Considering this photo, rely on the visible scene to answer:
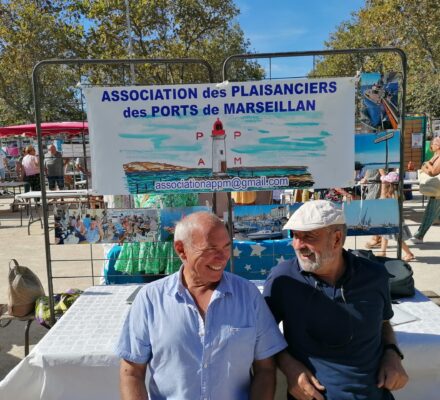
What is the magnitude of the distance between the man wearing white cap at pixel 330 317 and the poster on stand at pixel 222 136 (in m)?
1.09

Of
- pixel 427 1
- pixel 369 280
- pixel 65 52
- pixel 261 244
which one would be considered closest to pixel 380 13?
pixel 427 1

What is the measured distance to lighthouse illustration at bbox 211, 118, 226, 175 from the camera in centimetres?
279

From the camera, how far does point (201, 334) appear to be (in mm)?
1618

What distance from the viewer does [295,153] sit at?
2.85 m

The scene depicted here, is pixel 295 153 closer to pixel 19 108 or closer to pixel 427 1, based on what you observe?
pixel 427 1

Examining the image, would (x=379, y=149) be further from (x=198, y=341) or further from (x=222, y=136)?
(x=198, y=341)

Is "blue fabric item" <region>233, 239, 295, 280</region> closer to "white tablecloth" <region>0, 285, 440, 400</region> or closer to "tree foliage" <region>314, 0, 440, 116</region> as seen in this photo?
"white tablecloth" <region>0, 285, 440, 400</region>

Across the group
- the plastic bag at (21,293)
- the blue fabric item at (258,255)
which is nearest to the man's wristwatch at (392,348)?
the blue fabric item at (258,255)

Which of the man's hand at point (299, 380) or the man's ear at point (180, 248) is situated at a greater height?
the man's ear at point (180, 248)

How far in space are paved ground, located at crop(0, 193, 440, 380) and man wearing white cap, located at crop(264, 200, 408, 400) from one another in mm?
1782

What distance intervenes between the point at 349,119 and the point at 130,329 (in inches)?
Answer: 76.9

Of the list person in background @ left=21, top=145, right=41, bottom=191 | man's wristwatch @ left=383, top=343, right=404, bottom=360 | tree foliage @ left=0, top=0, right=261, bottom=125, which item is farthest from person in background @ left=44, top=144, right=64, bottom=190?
man's wristwatch @ left=383, top=343, right=404, bottom=360

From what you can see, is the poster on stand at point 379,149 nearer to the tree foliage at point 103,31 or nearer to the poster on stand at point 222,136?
the poster on stand at point 222,136

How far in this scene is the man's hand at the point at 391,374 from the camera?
172 centimetres
